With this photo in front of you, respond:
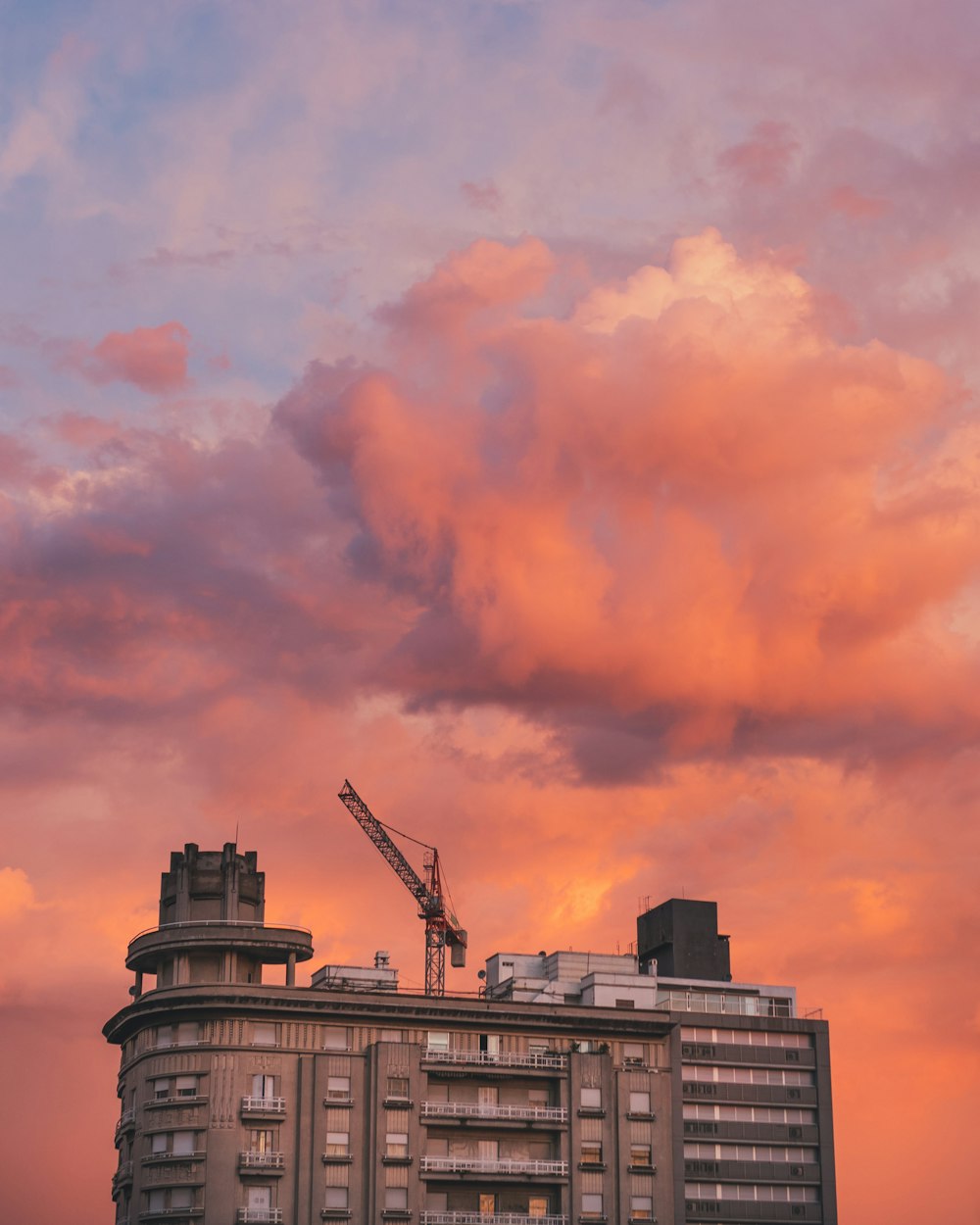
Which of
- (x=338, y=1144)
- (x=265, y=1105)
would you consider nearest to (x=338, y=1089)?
(x=338, y=1144)

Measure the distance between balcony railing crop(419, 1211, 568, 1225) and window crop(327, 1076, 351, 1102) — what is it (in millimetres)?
13030

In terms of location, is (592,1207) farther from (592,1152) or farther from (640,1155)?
(640,1155)

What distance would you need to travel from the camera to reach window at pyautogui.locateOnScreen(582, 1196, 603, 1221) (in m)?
180

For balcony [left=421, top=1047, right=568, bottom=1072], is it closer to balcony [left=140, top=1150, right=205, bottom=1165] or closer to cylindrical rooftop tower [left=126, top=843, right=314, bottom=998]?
cylindrical rooftop tower [left=126, top=843, right=314, bottom=998]

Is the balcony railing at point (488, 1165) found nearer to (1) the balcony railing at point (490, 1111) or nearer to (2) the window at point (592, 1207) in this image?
(2) the window at point (592, 1207)

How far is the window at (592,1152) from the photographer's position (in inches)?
7151

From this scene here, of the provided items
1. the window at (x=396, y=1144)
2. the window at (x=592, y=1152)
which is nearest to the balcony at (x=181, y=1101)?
the window at (x=396, y=1144)

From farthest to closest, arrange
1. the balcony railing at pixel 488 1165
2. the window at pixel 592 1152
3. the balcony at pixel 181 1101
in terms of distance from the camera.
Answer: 1. the window at pixel 592 1152
2. the balcony railing at pixel 488 1165
3. the balcony at pixel 181 1101

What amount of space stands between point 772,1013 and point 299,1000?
5269 cm

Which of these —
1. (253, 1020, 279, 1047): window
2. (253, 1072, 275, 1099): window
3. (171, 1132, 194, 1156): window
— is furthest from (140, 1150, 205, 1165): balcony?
(253, 1020, 279, 1047): window

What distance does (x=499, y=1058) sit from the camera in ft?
599

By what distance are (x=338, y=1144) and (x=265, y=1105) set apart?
7.85 m

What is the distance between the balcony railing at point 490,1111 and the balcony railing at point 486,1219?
8.91 meters

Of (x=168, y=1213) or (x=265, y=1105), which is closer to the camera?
(x=168, y=1213)
